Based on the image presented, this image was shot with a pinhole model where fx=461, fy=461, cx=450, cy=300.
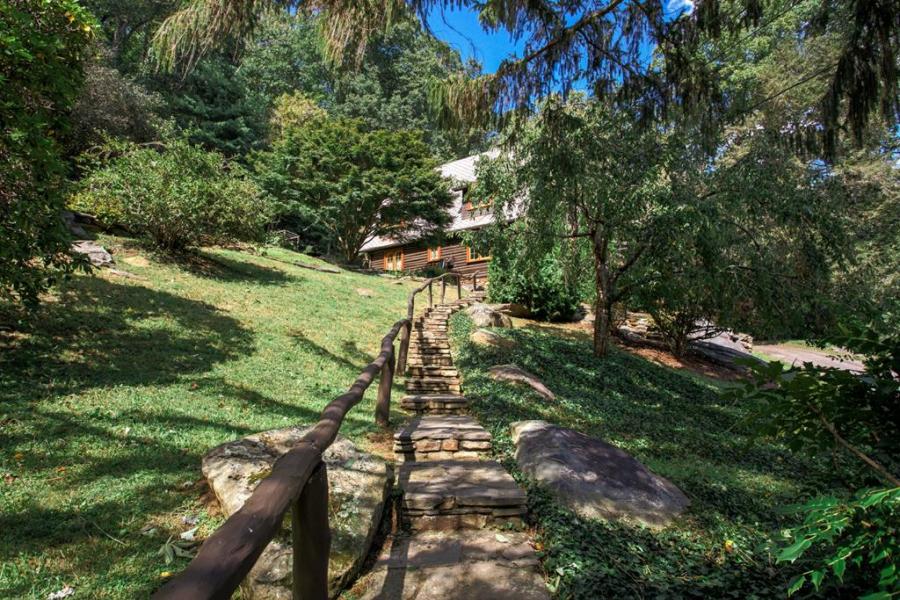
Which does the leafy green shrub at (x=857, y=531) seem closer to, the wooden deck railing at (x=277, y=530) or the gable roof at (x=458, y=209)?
the wooden deck railing at (x=277, y=530)

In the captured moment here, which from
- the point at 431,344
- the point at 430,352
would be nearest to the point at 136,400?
the point at 430,352

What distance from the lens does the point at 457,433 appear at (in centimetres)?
472

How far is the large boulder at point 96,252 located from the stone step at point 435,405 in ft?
26.6

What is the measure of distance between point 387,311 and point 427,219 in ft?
39.3

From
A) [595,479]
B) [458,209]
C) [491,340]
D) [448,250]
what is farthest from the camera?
[448,250]

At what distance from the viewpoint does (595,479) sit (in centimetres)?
404

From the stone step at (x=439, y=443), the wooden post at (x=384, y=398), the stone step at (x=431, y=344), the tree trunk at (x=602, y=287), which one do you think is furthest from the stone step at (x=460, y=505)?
the tree trunk at (x=602, y=287)

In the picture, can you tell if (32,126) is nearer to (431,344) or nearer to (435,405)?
(435,405)

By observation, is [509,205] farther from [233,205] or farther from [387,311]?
[233,205]

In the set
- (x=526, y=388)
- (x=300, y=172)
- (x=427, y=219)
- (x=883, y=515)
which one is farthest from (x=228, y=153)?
(x=883, y=515)

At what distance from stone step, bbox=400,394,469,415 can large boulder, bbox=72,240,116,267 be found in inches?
319

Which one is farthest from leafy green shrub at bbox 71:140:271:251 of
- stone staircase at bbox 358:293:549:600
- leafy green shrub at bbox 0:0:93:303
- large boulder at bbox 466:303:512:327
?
stone staircase at bbox 358:293:549:600

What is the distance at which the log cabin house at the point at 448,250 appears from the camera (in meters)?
25.9

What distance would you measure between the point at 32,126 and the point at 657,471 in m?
7.78
